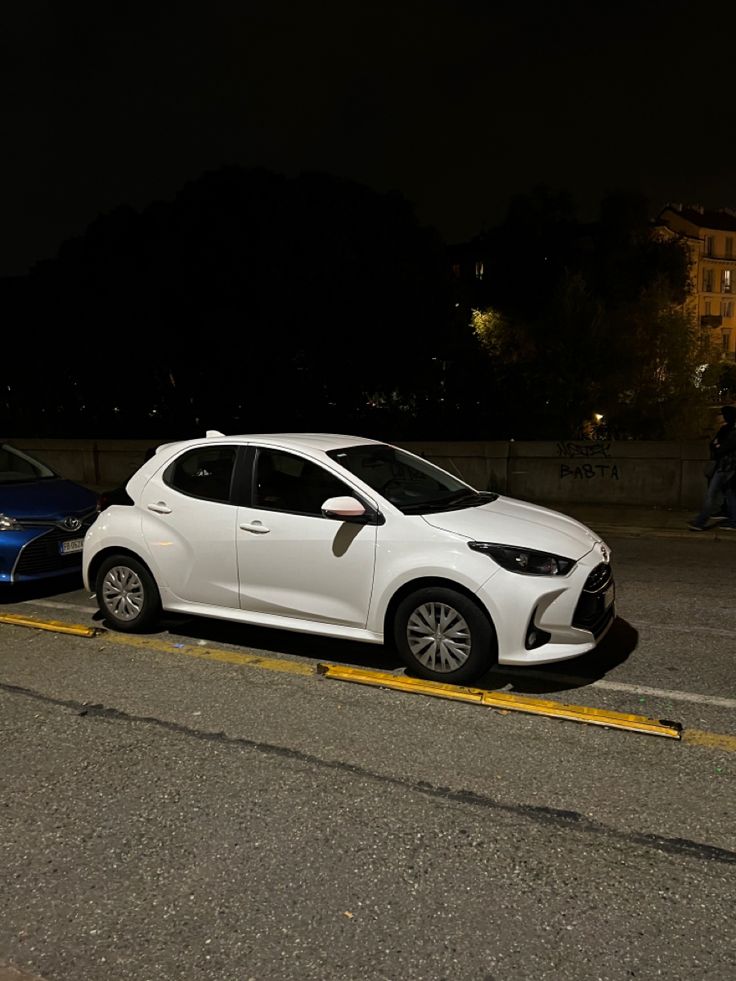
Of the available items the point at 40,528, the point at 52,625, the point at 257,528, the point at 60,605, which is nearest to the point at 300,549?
the point at 257,528

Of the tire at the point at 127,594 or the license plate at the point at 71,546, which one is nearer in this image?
the tire at the point at 127,594

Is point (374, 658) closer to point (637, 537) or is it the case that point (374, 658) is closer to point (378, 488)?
point (378, 488)

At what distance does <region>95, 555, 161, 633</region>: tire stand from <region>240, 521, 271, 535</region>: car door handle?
3.26ft

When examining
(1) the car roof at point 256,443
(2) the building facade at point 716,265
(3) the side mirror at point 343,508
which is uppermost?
(2) the building facade at point 716,265

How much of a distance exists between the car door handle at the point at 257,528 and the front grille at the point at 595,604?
2101 millimetres

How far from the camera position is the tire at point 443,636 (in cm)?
442

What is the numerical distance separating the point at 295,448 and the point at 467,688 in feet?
6.68

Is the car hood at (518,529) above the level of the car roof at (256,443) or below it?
below

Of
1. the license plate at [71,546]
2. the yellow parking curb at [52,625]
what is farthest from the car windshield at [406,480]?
the license plate at [71,546]

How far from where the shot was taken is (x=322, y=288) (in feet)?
67.5

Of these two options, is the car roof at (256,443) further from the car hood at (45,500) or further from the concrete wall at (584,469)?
the concrete wall at (584,469)

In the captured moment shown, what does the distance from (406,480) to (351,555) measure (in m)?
0.88

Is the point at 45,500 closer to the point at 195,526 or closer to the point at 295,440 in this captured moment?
the point at 195,526

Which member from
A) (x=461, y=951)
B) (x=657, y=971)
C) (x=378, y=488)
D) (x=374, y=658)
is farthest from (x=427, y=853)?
(x=378, y=488)
